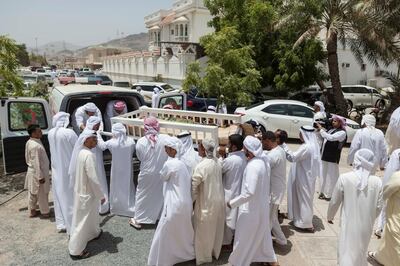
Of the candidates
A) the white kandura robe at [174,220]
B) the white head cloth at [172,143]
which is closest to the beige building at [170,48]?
the white head cloth at [172,143]

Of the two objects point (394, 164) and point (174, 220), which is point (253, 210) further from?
point (394, 164)

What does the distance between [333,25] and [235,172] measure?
11.5m

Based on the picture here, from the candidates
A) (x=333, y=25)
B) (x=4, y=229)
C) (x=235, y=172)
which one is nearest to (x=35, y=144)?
(x=4, y=229)

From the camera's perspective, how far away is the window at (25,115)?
259 inches

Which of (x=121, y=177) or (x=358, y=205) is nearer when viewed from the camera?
(x=358, y=205)

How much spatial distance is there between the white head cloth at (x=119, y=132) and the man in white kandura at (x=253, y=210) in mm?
2294

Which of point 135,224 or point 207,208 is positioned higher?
point 207,208

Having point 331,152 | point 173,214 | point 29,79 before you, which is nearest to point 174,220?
point 173,214

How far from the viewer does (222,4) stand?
18.6 meters

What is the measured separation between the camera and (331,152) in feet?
23.4

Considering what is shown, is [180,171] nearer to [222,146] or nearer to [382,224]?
[222,146]

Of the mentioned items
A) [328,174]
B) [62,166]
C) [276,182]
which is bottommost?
[328,174]

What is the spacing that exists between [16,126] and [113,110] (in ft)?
6.24

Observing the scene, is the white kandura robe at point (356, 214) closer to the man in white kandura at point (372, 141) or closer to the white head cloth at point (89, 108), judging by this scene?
the man in white kandura at point (372, 141)
